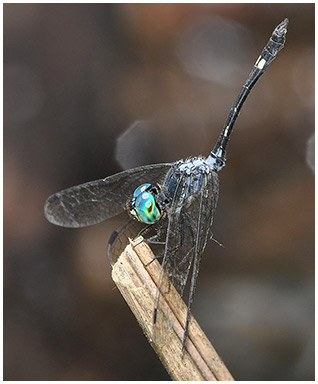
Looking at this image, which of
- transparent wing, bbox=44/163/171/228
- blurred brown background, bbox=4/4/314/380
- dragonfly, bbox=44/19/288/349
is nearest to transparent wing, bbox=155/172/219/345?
dragonfly, bbox=44/19/288/349

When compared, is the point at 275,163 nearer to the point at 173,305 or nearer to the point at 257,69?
the point at 257,69

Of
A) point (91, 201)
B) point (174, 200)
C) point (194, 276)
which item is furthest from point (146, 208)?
point (91, 201)

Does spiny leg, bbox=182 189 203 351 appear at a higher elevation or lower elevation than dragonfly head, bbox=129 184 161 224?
lower

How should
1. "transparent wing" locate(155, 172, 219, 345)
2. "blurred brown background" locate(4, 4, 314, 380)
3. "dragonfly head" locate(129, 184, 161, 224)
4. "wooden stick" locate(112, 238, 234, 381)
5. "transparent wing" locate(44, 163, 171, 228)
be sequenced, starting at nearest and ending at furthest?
"wooden stick" locate(112, 238, 234, 381) < "transparent wing" locate(155, 172, 219, 345) < "dragonfly head" locate(129, 184, 161, 224) < "transparent wing" locate(44, 163, 171, 228) < "blurred brown background" locate(4, 4, 314, 380)

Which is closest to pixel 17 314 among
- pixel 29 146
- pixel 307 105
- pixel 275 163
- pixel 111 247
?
pixel 29 146

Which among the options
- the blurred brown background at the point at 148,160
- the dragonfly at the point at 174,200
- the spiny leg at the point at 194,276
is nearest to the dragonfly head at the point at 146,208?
the dragonfly at the point at 174,200

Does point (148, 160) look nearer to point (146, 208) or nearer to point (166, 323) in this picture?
point (146, 208)

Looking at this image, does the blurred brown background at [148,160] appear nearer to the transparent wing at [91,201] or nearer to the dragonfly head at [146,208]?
the transparent wing at [91,201]

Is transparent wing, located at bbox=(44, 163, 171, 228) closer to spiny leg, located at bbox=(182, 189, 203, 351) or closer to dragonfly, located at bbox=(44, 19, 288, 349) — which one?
dragonfly, located at bbox=(44, 19, 288, 349)
